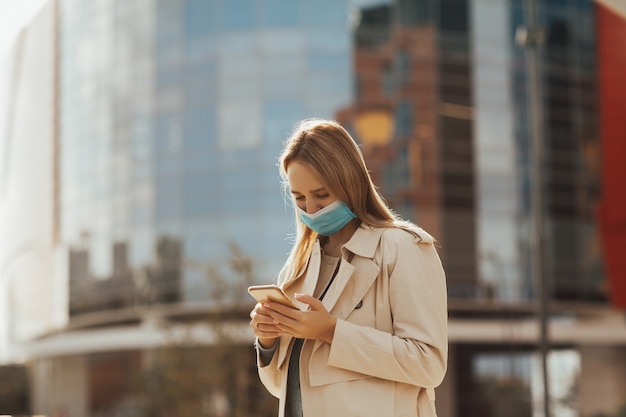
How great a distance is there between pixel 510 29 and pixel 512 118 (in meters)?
3.92

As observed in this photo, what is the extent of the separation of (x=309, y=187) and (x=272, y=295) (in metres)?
0.35

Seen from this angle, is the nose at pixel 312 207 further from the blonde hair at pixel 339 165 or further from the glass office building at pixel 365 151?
the glass office building at pixel 365 151

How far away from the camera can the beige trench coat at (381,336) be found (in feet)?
8.75

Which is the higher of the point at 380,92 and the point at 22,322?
the point at 380,92

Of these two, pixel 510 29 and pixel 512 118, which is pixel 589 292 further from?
pixel 510 29

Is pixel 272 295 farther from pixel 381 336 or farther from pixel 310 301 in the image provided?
pixel 381 336

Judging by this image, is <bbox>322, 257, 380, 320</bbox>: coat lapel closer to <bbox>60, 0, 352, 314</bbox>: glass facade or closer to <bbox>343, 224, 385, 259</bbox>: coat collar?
<bbox>343, 224, 385, 259</bbox>: coat collar

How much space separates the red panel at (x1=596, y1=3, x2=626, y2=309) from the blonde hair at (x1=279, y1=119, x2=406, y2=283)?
45.3m

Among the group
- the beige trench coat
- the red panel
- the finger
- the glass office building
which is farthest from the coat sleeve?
the red panel

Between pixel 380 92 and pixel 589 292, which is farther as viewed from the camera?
pixel 589 292

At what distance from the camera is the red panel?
4706 centimetres

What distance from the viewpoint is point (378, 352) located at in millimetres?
2658

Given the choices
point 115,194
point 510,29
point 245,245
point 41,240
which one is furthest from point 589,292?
point 41,240

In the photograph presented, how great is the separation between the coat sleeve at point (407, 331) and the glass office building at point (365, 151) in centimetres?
3872
